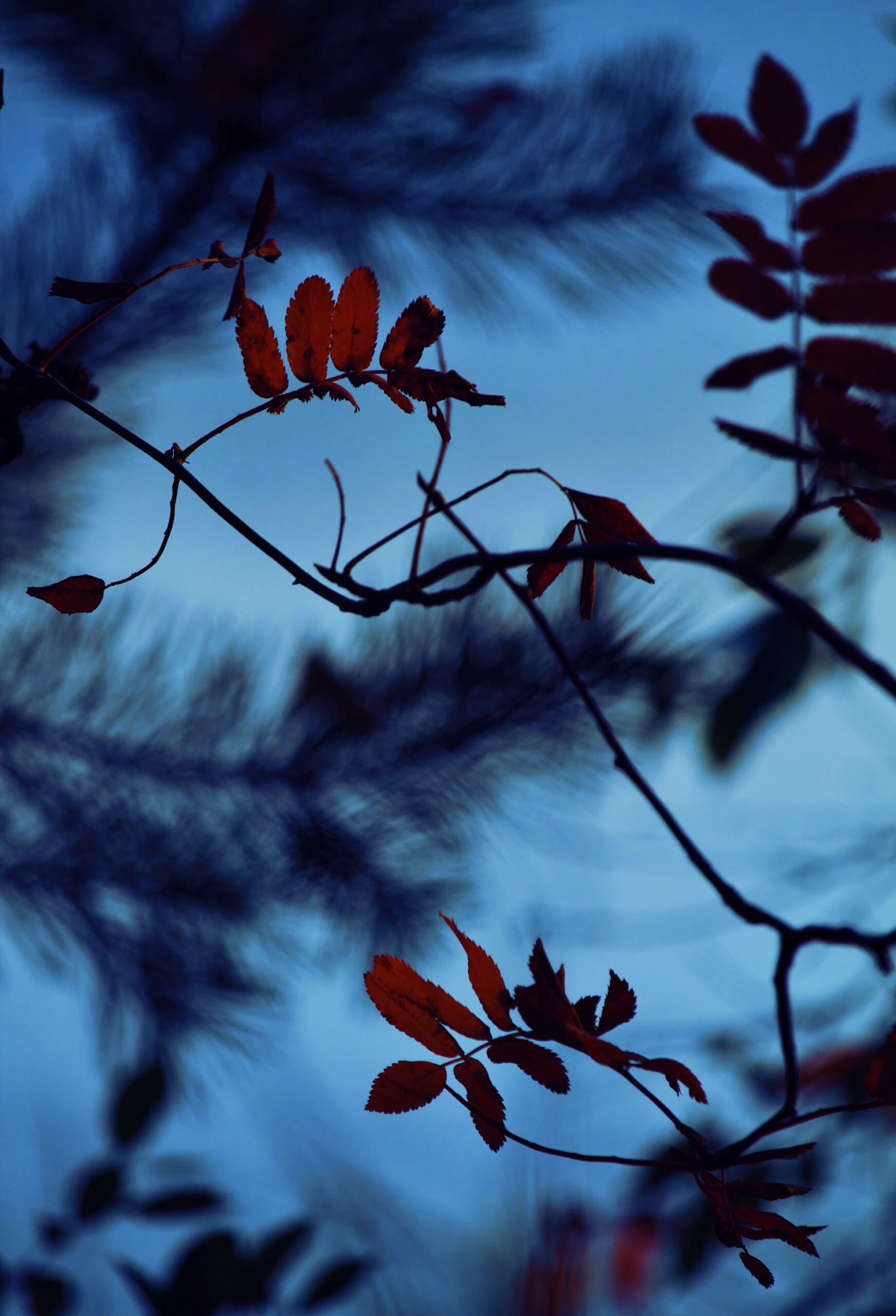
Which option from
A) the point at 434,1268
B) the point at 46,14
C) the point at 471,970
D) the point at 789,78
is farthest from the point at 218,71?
the point at 434,1268

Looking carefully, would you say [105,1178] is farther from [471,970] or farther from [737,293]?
[737,293]

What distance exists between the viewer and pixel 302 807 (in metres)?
0.46

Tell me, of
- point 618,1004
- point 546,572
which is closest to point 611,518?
point 546,572

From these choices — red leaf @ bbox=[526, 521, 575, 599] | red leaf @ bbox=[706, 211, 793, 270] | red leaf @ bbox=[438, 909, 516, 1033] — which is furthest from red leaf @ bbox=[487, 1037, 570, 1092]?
red leaf @ bbox=[706, 211, 793, 270]

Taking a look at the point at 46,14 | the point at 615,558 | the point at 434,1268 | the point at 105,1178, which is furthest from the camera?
the point at 434,1268

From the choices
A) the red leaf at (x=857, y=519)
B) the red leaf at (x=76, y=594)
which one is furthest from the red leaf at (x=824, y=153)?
the red leaf at (x=76, y=594)

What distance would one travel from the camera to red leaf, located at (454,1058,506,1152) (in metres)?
0.20

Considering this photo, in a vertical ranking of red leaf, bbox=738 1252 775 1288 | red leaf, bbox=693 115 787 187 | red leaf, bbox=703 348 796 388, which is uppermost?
red leaf, bbox=693 115 787 187

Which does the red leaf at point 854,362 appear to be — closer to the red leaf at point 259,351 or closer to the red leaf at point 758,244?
the red leaf at point 758,244

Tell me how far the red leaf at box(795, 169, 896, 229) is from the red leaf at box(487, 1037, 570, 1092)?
24 cm

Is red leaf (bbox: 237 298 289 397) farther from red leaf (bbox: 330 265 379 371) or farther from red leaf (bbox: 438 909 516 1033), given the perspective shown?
red leaf (bbox: 438 909 516 1033)

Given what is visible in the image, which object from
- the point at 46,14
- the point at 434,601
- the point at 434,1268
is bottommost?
the point at 434,1268

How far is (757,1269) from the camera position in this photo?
187mm

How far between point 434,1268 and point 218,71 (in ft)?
3.40
